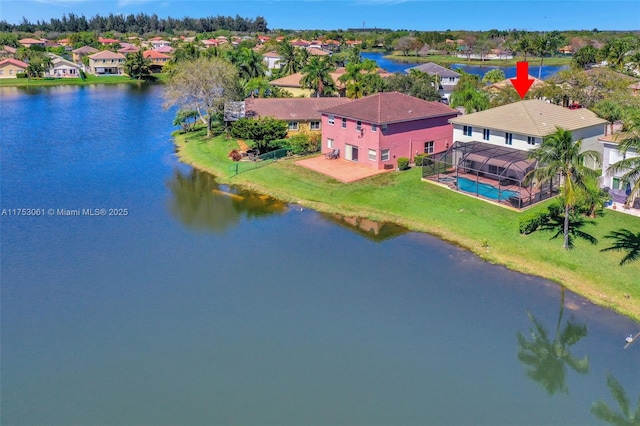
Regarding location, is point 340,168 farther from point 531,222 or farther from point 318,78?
point 318,78

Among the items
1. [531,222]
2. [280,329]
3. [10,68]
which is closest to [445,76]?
[531,222]

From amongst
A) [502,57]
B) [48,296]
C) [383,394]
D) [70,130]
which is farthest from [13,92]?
[502,57]

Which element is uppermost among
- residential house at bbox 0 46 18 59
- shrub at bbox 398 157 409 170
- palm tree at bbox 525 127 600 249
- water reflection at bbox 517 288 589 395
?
residential house at bbox 0 46 18 59

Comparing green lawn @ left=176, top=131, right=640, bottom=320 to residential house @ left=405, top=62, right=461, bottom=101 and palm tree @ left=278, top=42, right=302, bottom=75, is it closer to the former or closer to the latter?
palm tree @ left=278, top=42, right=302, bottom=75

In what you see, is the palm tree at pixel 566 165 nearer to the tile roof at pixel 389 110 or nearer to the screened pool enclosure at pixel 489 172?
the screened pool enclosure at pixel 489 172

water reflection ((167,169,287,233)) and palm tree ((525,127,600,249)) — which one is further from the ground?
palm tree ((525,127,600,249))

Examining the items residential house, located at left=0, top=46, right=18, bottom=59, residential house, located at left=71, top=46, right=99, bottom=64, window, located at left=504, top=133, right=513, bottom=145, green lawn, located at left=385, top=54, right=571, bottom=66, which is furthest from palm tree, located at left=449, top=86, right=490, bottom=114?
residential house, located at left=0, top=46, right=18, bottom=59

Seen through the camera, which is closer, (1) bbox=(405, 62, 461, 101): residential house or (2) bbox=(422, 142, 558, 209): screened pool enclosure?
(2) bbox=(422, 142, 558, 209): screened pool enclosure
